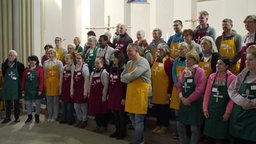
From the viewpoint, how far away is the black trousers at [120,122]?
5.90 metres

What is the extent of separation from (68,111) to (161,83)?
8.28 feet

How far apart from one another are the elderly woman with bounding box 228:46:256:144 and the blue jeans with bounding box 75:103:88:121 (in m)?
3.41

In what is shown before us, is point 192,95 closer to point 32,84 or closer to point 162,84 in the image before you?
point 162,84

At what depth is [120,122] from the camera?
5953 millimetres

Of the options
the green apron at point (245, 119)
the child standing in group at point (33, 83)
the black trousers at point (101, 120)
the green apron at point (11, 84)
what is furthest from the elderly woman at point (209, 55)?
the green apron at point (11, 84)

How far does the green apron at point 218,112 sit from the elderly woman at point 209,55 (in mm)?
440

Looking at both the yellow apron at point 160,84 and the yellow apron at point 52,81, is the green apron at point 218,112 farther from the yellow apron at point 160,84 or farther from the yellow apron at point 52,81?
the yellow apron at point 52,81

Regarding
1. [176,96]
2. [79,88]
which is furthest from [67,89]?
[176,96]

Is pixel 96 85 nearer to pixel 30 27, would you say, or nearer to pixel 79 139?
pixel 79 139

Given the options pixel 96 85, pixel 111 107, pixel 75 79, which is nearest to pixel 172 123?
pixel 111 107

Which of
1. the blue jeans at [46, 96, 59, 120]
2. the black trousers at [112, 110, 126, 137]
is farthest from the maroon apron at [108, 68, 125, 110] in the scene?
the blue jeans at [46, 96, 59, 120]

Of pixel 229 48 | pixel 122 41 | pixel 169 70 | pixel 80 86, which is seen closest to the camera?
pixel 229 48

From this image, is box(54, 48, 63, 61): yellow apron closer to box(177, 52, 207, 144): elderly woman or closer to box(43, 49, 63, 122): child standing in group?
box(43, 49, 63, 122): child standing in group

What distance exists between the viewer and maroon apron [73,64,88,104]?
267 inches
